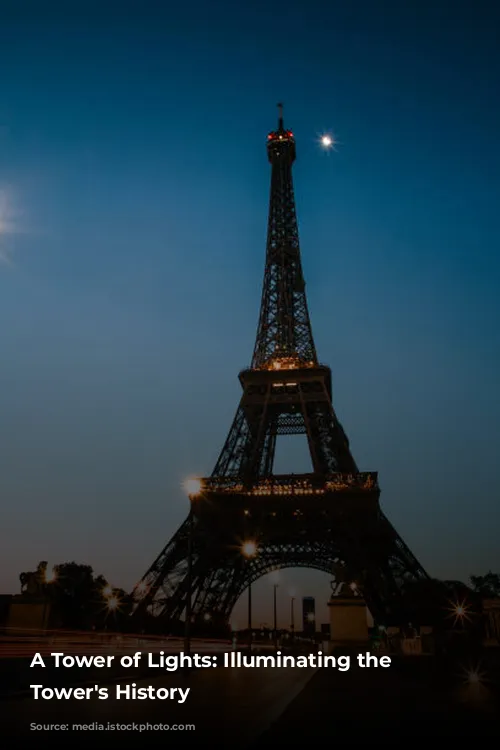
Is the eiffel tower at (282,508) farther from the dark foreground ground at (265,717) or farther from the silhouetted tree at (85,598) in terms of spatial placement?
the dark foreground ground at (265,717)

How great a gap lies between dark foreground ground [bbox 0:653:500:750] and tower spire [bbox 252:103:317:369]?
42192mm

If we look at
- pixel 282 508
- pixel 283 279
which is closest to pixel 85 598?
pixel 282 508

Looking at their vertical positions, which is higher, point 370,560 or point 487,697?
point 370,560

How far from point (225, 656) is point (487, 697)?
18808 millimetres

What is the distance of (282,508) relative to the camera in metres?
48.2

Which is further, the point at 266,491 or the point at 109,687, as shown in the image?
the point at 266,491

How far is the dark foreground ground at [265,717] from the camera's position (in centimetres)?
747

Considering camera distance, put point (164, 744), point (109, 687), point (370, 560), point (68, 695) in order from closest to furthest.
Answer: point (164, 744)
point (68, 695)
point (109, 687)
point (370, 560)

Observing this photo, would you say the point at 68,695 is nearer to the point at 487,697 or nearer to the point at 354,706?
the point at 354,706

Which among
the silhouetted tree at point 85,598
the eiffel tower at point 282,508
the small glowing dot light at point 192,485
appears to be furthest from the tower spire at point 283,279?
the small glowing dot light at point 192,485

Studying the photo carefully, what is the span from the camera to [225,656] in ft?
97.8

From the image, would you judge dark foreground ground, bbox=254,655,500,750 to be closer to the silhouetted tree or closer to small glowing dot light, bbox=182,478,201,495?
small glowing dot light, bbox=182,478,201,495

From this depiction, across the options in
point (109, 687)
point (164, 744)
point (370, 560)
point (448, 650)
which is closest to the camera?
point (164, 744)

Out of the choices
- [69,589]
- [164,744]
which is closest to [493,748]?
[164,744]
